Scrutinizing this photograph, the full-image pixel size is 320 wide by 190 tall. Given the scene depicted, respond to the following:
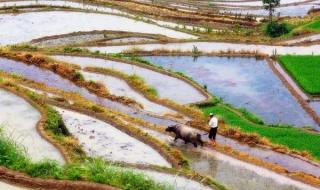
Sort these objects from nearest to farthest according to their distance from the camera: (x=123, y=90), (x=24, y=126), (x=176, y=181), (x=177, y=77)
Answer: (x=176, y=181) → (x=24, y=126) → (x=123, y=90) → (x=177, y=77)

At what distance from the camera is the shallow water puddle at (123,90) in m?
20.6

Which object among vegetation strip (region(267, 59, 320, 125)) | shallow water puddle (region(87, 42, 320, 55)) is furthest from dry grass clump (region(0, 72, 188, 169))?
shallow water puddle (region(87, 42, 320, 55))

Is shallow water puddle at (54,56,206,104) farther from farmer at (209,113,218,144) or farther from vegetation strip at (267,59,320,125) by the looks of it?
farmer at (209,113,218,144)

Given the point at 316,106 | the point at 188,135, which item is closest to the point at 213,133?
the point at 188,135

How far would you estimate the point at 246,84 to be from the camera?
78.7ft

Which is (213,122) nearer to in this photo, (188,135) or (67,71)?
(188,135)

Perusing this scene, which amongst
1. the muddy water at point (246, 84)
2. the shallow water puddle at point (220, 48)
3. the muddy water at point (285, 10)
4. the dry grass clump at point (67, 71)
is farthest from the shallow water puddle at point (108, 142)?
the muddy water at point (285, 10)

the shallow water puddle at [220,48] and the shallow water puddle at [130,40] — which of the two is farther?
the shallow water puddle at [130,40]

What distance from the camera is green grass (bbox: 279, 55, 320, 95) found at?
2284cm

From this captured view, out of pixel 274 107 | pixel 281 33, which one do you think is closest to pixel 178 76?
pixel 274 107

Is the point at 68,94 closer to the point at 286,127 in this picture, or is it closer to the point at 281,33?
the point at 286,127

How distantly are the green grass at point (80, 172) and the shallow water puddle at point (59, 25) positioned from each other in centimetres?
1741

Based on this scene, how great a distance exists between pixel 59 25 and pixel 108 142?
17.2 metres

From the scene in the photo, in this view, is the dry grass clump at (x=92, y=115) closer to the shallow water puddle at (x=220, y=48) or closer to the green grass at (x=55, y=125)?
the green grass at (x=55, y=125)
